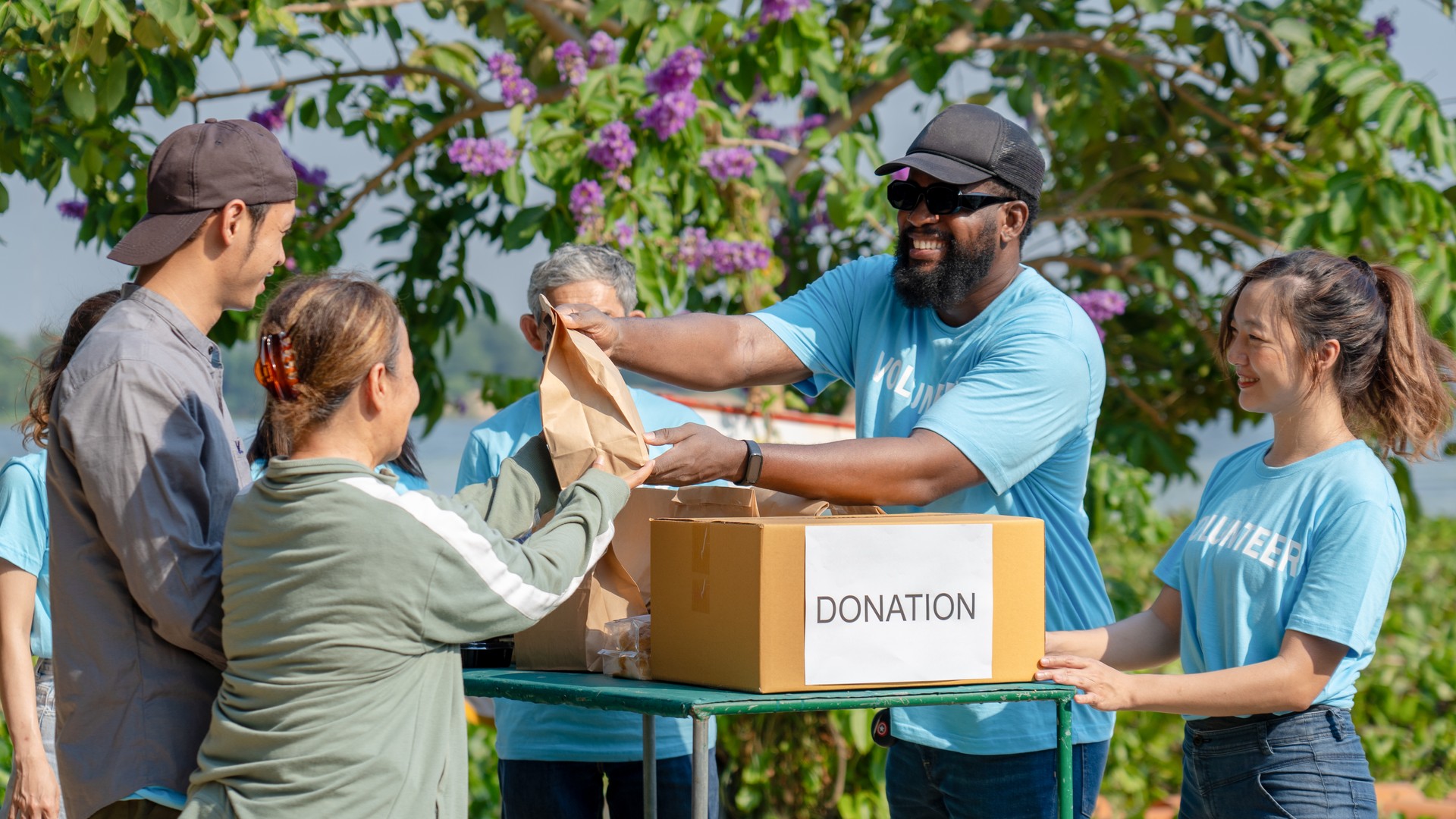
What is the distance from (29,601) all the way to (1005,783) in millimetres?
1839

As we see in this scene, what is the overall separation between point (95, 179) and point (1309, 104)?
135 inches

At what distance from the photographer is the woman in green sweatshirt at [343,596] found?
1611 mm

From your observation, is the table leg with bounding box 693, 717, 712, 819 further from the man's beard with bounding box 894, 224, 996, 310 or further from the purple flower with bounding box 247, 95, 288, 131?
the purple flower with bounding box 247, 95, 288, 131

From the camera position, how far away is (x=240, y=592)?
64.9 inches

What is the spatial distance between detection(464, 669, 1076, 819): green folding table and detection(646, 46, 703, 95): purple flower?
78.7 inches

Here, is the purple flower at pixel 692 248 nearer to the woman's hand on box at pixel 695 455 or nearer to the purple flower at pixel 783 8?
the purple flower at pixel 783 8

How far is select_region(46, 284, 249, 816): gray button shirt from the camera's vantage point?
1.68m

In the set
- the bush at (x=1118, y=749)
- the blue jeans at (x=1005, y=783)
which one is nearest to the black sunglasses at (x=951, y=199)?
the blue jeans at (x=1005, y=783)

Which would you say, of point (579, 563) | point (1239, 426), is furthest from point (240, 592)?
point (1239, 426)

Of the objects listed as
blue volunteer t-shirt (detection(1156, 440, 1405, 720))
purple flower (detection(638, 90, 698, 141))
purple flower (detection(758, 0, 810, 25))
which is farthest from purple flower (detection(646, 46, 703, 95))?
blue volunteer t-shirt (detection(1156, 440, 1405, 720))

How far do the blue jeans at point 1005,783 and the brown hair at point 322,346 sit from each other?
109 cm

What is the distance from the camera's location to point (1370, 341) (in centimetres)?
206

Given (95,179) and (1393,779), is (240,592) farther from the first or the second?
(1393,779)

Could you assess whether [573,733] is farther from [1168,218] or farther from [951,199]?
[1168,218]
